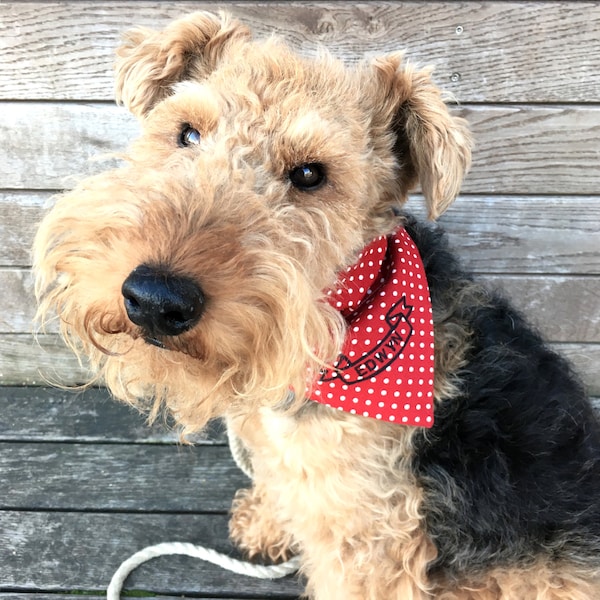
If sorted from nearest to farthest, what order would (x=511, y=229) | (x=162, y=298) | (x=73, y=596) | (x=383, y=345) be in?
(x=162, y=298) → (x=383, y=345) → (x=73, y=596) → (x=511, y=229)

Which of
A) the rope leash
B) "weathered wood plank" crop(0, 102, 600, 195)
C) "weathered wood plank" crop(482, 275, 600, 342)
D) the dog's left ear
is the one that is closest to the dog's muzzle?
the dog's left ear

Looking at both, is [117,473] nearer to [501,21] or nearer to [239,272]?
[239,272]

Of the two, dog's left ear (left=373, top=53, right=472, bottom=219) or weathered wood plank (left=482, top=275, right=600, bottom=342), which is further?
weathered wood plank (left=482, top=275, right=600, bottom=342)

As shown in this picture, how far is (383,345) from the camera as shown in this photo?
54.7 inches

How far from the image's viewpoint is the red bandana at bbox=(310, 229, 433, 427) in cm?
134

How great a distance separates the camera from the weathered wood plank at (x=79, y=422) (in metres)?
2.30

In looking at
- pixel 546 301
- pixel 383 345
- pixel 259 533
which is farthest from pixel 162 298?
pixel 546 301

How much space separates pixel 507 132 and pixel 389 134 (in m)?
0.79

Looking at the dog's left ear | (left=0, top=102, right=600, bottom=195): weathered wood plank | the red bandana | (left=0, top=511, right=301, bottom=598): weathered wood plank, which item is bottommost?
(left=0, top=511, right=301, bottom=598): weathered wood plank

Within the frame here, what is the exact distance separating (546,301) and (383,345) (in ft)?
4.11

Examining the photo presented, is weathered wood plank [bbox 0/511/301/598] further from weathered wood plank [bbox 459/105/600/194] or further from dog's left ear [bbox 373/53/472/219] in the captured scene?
weathered wood plank [bbox 459/105/600/194]

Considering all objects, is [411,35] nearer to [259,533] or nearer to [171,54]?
[171,54]

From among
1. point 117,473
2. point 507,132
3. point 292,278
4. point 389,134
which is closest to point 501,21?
point 507,132

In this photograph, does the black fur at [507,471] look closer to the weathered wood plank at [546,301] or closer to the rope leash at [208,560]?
the rope leash at [208,560]
